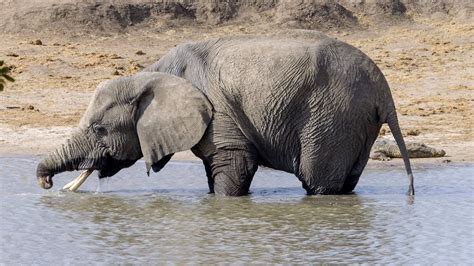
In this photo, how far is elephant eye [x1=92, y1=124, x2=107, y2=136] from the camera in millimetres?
10438

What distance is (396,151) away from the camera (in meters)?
13.6

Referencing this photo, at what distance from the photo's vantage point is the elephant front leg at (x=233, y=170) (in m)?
10.2

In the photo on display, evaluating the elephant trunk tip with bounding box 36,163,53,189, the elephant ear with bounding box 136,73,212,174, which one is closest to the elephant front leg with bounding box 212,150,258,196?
the elephant ear with bounding box 136,73,212,174

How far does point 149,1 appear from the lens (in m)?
22.8

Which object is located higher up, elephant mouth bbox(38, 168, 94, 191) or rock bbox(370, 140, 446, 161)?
elephant mouth bbox(38, 168, 94, 191)

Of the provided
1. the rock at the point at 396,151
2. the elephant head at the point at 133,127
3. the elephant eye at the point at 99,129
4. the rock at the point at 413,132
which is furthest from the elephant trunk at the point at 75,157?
the rock at the point at 413,132

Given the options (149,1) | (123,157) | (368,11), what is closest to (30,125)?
(123,157)

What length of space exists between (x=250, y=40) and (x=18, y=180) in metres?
3.01

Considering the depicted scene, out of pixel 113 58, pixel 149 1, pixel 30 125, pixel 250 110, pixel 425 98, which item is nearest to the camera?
pixel 250 110

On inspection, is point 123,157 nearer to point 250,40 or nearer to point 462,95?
point 250,40

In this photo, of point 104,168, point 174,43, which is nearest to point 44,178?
point 104,168

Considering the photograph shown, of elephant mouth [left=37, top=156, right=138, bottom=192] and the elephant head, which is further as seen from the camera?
elephant mouth [left=37, top=156, right=138, bottom=192]

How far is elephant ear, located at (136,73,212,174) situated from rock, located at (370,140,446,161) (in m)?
3.77

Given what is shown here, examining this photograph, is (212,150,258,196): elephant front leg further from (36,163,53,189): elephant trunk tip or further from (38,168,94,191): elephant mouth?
(36,163,53,189): elephant trunk tip
